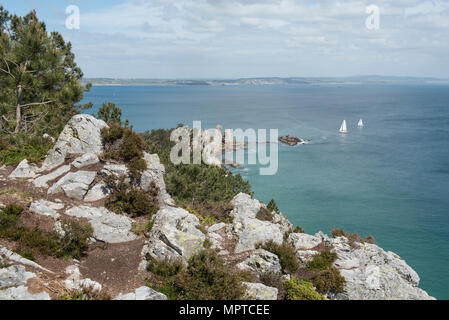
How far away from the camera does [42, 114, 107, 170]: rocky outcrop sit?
14.9 m

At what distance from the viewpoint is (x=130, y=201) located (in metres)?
13.3

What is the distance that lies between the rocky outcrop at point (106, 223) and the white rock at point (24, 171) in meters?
3.78

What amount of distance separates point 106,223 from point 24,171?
5592mm

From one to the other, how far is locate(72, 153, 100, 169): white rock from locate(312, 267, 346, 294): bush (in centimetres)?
1100

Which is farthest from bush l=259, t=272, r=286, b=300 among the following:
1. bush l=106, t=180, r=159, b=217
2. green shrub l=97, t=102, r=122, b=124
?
green shrub l=97, t=102, r=122, b=124

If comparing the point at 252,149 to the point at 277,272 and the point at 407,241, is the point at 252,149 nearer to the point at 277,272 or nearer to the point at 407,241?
the point at 407,241

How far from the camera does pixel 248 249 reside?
12727 millimetres

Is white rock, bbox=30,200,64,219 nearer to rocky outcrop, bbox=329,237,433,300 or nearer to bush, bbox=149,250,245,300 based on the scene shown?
bush, bbox=149,250,245,300

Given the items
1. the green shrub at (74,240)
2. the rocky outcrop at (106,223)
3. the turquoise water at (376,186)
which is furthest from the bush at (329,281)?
the turquoise water at (376,186)

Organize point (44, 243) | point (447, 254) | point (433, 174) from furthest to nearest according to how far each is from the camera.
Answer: point (433, 174), point (447, 254), point (44, 243)

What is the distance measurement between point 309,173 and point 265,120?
53.1 meters

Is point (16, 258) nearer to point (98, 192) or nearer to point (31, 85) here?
point (98, 192)

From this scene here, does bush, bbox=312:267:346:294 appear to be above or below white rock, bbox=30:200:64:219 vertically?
below
